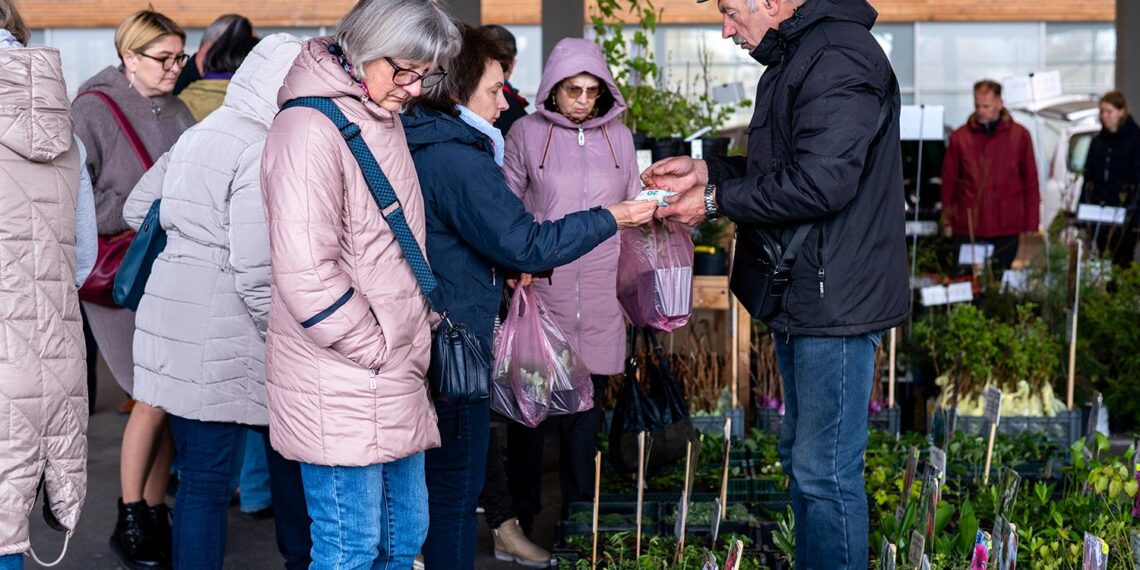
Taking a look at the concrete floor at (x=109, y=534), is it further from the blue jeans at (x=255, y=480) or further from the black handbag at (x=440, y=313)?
the black handbag at (x=440, y=313)

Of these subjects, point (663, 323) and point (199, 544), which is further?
point (663, 323)

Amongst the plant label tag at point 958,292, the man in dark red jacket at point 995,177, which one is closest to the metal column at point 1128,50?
the man in dark red jacket at point 995,177

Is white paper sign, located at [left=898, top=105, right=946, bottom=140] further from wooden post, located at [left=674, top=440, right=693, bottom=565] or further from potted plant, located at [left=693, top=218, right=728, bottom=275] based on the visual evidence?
wooden post, located at [left=674, top=440, right=693, bottom=565]

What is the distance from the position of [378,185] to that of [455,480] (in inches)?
29.5

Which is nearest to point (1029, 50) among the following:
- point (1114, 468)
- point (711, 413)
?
point (711, 413)

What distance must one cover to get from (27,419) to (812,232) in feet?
5.28

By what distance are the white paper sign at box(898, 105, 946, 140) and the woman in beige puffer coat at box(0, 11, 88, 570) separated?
5.02m

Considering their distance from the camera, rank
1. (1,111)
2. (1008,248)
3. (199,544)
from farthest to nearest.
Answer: (1008,248) → (199,544) → (1,111)

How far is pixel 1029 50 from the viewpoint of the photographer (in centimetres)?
1412

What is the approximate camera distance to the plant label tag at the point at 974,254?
618 centimetres

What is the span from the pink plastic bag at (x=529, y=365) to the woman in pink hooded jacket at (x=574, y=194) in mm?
702

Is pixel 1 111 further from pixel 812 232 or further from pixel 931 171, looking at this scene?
pixel 931 171

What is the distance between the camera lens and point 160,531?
3.70 metres

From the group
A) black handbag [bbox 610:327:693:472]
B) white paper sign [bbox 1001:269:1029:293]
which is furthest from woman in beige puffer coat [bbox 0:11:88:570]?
white paper sign [bbox 1001:269:1029:293]
